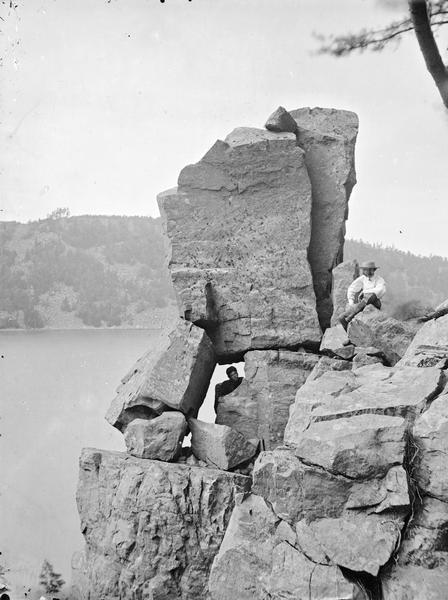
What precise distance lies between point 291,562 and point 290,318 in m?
5.74

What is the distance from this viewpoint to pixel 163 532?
937 cm

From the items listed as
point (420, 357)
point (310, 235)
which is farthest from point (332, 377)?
point (310, 235)

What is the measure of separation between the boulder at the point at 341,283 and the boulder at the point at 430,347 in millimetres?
2727

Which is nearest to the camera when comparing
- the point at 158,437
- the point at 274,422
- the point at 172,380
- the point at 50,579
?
the point at 158,437

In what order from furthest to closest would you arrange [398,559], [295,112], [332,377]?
1. [295,112]
2. [332,377]
3. [398,559]

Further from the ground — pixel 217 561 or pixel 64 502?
pixel 217 561

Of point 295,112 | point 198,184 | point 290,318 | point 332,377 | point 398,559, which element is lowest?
point 398,559

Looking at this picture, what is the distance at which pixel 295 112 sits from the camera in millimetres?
12688

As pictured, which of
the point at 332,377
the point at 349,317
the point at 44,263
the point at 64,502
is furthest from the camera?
the point at 44,263

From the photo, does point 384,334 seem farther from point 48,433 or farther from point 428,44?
point 48,433

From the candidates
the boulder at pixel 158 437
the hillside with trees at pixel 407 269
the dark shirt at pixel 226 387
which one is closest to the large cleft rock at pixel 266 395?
the dark shirt at pixel 226 387

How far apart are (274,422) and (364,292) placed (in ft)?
9.19

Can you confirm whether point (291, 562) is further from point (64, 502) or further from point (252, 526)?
point (64, 502)

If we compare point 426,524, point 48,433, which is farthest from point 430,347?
point 48,433
